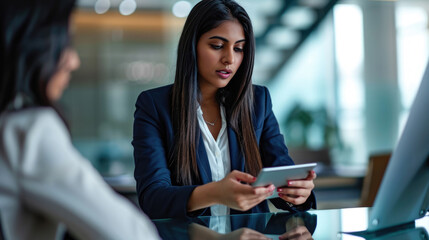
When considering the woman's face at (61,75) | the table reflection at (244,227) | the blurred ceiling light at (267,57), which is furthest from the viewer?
the blurred ceiling light at (267,57)

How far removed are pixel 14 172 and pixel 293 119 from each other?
21.4ft

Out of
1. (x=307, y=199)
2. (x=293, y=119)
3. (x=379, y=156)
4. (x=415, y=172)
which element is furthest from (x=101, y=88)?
(x=415, y=172)

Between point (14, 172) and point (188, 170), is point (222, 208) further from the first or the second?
point (14, 172)

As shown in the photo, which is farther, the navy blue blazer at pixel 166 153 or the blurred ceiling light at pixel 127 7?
the blurred ceiling light at pixel 127 7

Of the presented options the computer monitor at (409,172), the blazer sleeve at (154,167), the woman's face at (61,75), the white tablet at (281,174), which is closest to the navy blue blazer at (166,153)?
the blazer sleeve at (154,167)

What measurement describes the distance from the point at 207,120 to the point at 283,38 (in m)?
5.71

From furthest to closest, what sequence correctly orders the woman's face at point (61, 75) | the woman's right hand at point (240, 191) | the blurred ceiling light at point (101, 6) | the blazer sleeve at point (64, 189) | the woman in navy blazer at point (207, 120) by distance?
1. the blurred ceiling light at point (101, 6)
2. the woman in navy blazer at point (207, 120)
3. the woman's right hand at point (240, 191)
4. the woman's face at point (61, 75)
5. the blazer sleeve at point (64, 189)

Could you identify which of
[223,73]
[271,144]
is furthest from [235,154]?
[223,73]

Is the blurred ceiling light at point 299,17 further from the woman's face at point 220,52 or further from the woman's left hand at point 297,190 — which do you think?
the woman's left hand at point 297,190

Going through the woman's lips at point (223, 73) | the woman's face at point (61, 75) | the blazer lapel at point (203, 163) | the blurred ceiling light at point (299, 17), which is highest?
the blurred ceiling light at point (299, 17)

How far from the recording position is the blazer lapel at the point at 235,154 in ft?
6.07

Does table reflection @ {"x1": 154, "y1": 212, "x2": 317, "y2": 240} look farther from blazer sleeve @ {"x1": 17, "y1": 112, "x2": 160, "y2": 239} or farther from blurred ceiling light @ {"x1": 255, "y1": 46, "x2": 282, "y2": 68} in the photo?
blurred ceiling light @ {"x1": 255, "y1": 46, "x2": 282, "y2": 68}

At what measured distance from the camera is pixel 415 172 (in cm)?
111

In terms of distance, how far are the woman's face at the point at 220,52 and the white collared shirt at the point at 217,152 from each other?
168mm
